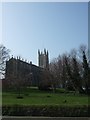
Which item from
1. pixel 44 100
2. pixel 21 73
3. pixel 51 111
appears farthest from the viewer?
pixel 21 73

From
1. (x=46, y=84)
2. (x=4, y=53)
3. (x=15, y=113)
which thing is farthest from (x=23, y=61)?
(x=15, y=113)

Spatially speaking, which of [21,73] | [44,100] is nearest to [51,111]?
[44,100]

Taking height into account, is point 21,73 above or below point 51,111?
above

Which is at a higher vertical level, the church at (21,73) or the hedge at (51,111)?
the church at (21,73)

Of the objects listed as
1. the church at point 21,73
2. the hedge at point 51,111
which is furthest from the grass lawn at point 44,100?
the church at point 21,73

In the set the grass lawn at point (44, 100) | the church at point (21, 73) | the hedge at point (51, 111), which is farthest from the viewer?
the church at point (21, 73)

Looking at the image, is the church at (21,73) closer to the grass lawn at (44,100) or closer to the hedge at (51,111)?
the grass lawn at (44,100)

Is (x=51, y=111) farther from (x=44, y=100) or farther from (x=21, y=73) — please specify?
(x=21, y=73)

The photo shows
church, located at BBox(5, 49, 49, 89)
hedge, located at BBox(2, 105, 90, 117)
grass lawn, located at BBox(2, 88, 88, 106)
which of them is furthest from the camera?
church, located at BBox(5, 49, 49, 89)

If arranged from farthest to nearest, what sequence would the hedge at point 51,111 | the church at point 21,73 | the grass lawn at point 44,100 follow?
the church at point 21,73
the grass lawn at point 44,100
the hedge at point 51,111

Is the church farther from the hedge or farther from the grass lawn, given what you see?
the hedge

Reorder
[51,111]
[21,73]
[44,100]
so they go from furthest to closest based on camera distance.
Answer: [21,73] → [44,100] → [51,111]

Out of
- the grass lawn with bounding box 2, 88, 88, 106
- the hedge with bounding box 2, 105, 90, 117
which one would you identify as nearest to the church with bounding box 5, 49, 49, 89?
the grass lawn with bounding box 2, 88, 88, 106

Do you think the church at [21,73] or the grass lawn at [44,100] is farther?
the church at [21,73]
